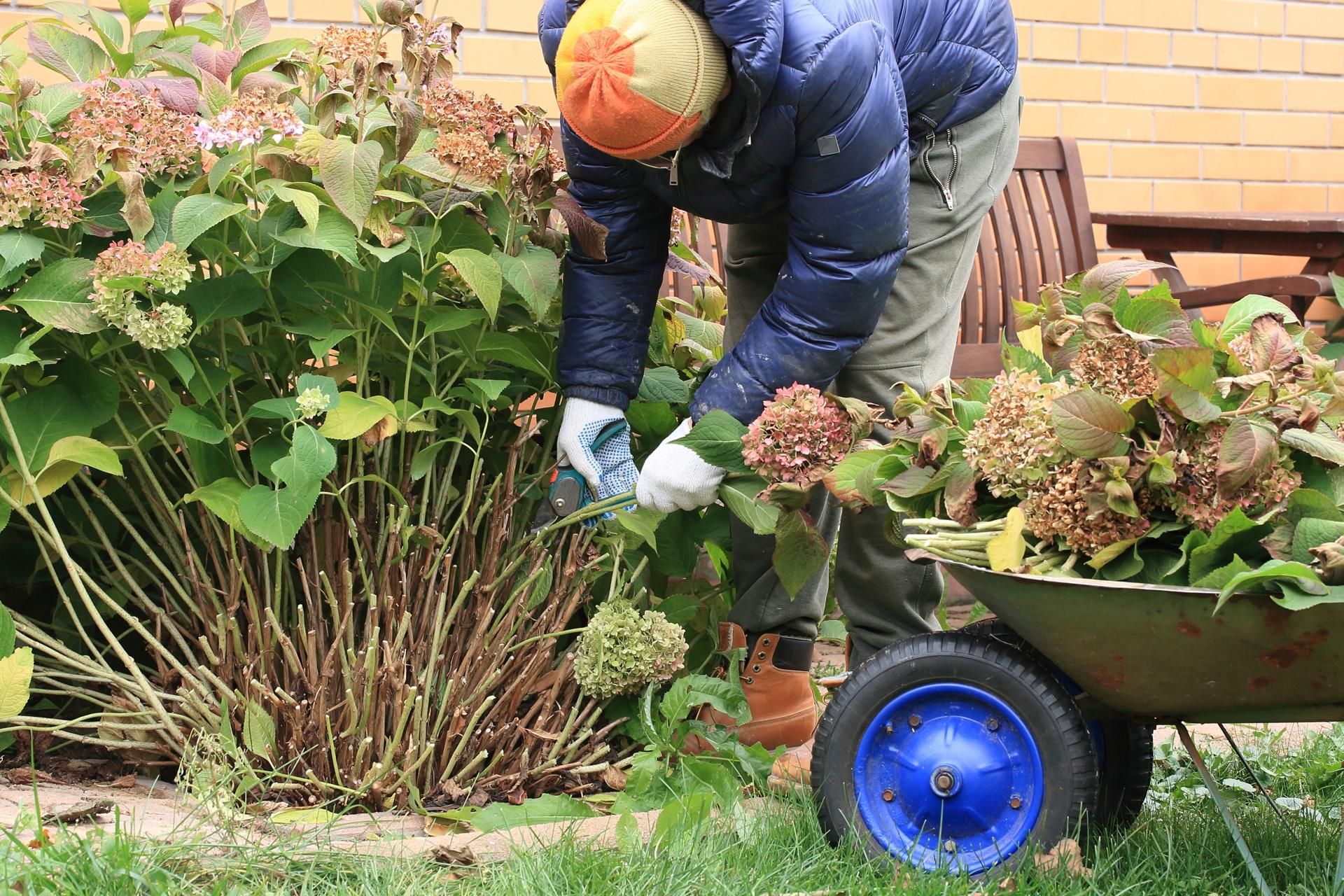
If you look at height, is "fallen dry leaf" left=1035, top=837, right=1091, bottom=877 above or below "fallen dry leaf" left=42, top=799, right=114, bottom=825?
above

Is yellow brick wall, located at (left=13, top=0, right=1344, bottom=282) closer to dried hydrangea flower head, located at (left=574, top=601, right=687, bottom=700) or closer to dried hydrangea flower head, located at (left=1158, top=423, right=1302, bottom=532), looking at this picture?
dried hydrangea flower head, located at (left=574, top=601, right=687, bottom=700)

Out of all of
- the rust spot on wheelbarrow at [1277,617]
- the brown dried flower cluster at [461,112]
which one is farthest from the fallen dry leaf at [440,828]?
the rust spot on wheelbarrow at [1277,617]

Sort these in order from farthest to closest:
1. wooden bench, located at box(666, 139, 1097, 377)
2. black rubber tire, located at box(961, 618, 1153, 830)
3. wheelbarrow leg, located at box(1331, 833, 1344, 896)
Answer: wooden bench, located at box(666, 139, 1097, 377)
black rubber tire, located at box(961, 618, 1153, 830)
wheelbarrow leg, located at box(1331, 833, 1344, 896)

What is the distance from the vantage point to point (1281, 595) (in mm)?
1333

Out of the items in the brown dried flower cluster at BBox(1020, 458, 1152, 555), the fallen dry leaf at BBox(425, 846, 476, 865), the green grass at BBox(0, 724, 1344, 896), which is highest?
the brown dried flower cluster at BBox(1020, 458, 1152, 555)

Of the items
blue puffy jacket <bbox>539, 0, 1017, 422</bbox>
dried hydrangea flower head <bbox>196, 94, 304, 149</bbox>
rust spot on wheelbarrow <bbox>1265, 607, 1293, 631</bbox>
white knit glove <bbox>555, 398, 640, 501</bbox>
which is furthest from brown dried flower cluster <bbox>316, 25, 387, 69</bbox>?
rust spot on wheelbarrow <bbox>1265, 607, 1293, 631</bbox>

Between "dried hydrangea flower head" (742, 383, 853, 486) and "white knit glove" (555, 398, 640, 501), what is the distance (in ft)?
1.22

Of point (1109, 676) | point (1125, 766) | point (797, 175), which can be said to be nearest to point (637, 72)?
point (797, 175)

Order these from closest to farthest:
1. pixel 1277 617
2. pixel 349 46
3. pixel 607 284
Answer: pixel 1277 617 → pixel 349 46 → pixel 607 284

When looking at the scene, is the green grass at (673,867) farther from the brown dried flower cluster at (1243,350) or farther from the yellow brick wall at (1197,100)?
the yellow brick wall at (1197,100)

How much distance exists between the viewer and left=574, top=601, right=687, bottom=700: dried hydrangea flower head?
6.31ft

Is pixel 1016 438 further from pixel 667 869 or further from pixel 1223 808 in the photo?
pixel 667 869

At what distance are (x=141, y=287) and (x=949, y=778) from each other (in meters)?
1.23

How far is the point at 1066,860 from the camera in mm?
1502
